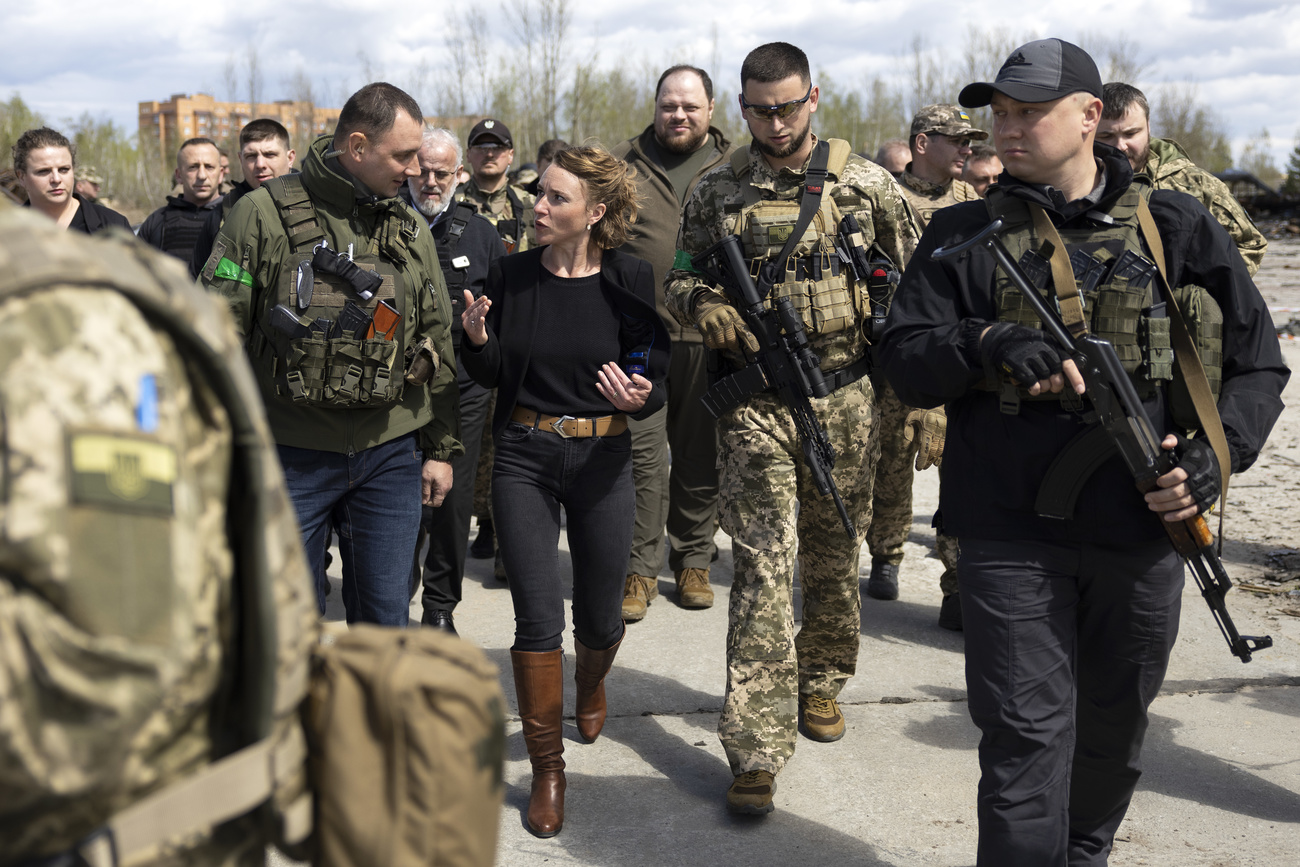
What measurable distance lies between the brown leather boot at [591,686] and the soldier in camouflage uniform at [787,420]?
481mm

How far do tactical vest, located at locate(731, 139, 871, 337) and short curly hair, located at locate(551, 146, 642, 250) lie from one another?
410 mm

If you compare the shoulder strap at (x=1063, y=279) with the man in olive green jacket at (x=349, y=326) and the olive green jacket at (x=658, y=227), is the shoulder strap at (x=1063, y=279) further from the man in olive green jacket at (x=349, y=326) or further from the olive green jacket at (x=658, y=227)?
the olive green jacket at (x=658, y=227)

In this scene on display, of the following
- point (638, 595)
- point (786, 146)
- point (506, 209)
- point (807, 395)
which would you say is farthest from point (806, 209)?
point (506, 209)

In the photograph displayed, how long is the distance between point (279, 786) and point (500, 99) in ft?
134

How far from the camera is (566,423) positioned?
3811 mm

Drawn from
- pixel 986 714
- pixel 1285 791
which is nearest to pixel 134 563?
pixel 986 714

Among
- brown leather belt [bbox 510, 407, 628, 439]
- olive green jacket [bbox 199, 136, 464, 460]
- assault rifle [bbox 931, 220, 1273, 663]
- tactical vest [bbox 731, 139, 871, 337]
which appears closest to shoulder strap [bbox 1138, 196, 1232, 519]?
assault rifle [bbox 931, 220, 1273, 663]

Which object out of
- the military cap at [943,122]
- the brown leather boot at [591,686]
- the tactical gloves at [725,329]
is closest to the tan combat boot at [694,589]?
the brown leather boot at [591,686]

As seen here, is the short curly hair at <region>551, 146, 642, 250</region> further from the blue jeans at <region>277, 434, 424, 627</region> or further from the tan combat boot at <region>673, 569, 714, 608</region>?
the tan combat boot at <region>673, 569, 714, 608</region>

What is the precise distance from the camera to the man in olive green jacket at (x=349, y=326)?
352cm

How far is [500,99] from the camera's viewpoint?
4025 cm

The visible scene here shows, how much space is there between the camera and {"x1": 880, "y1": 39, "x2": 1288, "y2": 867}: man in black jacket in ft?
8.90

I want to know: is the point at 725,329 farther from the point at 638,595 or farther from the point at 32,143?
the point at 32,143

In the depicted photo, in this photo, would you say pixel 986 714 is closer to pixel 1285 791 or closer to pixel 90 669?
pixel 1285 791
